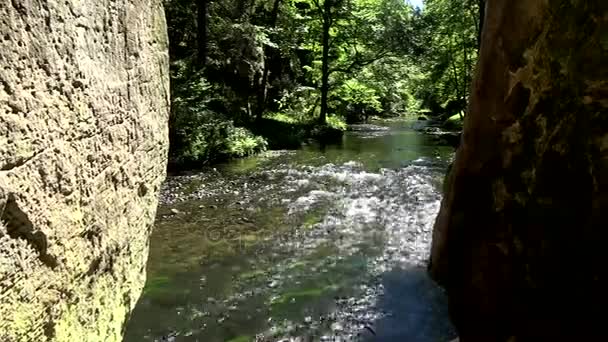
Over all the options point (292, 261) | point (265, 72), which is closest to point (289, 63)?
point (265, 72)

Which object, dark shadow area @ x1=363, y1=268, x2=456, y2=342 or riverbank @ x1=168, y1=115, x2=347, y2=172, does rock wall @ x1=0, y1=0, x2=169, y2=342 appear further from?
riverbank @ x1=168, y1=115, x2=347, y2=172

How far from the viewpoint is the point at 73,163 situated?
2.86 m

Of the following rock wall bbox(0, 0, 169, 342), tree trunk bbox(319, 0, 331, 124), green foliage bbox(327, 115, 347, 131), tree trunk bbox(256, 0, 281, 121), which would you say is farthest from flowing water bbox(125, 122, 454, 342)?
tree trunk bbox(319, 0, 331, 124)

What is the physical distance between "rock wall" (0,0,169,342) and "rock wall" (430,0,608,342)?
10.2 ft

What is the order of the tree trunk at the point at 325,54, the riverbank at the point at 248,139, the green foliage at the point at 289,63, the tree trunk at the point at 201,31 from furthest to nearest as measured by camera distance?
the tree trunk at the point at 325,54, the tree trunk at the point at 201,31, the green foliage at the point at 289,63, the riverbank at the point at 248,139

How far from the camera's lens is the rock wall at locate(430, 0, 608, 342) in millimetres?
3646

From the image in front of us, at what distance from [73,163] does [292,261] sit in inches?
230

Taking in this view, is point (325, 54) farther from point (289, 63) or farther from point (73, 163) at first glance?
point (73, 163)

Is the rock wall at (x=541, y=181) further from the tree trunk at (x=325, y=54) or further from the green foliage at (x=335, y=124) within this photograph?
the tree trunk at (x=325, y=54)

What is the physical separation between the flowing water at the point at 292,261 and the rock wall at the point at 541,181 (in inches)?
64.5

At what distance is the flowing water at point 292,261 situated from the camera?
624cm

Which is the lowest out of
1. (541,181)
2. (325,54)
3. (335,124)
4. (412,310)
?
(412,310)

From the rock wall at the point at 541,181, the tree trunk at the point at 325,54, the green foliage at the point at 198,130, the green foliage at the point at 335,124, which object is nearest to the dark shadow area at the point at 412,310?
the rock wall at the point at 541,181

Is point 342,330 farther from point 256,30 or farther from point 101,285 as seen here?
point 256,30
